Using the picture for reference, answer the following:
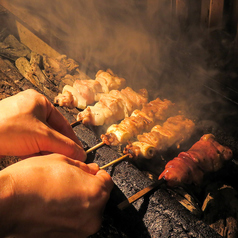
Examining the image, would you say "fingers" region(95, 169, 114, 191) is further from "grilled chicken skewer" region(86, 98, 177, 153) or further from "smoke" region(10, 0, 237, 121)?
"smoke" region(10, 0, 237, 121)

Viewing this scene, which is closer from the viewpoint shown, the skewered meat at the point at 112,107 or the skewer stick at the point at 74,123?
the skewer stick at the point at 74,123

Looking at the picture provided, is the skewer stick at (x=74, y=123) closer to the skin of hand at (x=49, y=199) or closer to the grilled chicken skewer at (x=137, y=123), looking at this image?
the grilled chicken skewer at (x=137, y=123)

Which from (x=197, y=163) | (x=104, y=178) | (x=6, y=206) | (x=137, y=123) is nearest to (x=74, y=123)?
(x=137, y=123)

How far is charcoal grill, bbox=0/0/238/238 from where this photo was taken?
96.0 inches

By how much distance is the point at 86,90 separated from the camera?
442cm

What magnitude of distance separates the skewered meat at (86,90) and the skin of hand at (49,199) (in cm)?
243

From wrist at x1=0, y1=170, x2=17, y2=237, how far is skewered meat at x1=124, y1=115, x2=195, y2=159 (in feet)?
6.70

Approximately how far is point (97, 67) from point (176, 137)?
9.67 feet

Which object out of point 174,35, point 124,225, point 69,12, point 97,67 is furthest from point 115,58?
point 124,225

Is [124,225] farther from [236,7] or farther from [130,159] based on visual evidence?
[236,7]

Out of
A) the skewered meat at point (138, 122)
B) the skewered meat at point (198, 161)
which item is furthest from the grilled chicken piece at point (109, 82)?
the skewered meat at point (198, 161)

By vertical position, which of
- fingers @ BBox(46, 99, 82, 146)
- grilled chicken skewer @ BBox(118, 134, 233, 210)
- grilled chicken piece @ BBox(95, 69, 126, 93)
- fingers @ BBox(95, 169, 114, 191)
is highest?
fingers @ BBox(46, 99, 82, 146)

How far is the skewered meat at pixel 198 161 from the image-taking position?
2977 millimetres

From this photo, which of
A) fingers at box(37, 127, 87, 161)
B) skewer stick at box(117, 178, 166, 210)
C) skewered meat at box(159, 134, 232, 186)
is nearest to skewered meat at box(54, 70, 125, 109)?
fingers at box(37, 127, 87, 161)
